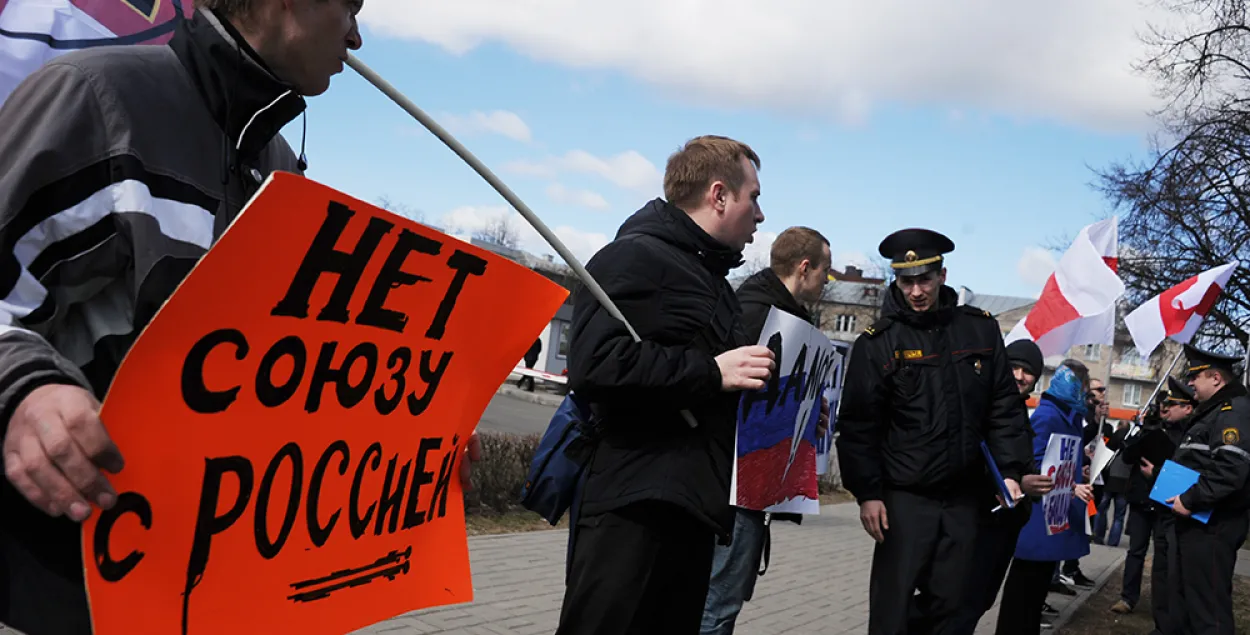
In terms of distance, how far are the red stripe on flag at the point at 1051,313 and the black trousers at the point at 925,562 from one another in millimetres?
4731

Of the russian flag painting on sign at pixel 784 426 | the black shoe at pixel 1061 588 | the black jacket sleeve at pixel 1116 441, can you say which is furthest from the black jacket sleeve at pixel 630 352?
the black shoe at pixel 1061 588

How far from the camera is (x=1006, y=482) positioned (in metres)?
4.82

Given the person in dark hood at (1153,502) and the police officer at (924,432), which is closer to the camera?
the police officer at (924,432)

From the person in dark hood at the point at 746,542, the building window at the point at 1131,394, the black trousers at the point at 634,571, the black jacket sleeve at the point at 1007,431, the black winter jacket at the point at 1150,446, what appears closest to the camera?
the black trousers at the point at 634,571

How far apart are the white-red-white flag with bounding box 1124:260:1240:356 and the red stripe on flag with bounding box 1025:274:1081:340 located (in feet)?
5.23

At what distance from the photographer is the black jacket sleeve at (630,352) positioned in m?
2.97

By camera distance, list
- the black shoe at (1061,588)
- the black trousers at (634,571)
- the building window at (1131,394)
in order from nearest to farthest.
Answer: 1. the black trousers at (634,571)
2. the black shoe at (1061,588)
3. the building window at (1131,394)

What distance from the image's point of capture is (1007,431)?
16.1 ft

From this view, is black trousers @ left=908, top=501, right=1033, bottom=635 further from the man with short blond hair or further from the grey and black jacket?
the grey and black jacket

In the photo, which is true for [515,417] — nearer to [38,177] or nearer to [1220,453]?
[1220,453]

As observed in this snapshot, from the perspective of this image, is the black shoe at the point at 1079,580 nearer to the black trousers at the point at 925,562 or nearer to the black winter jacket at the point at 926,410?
the black winter jacket at the point at 926,410

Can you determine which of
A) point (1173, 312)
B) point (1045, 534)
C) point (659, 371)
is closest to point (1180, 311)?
point (1173, 312)

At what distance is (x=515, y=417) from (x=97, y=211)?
23.9m

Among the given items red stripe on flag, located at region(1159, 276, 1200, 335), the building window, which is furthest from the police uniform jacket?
the building window
